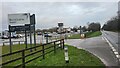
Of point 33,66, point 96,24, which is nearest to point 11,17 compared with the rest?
point 33,66

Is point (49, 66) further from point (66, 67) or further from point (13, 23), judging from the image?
point (13, 23)

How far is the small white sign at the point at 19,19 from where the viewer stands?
80.9 ft

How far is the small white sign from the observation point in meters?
24.7

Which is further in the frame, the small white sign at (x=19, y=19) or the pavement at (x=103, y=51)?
the small white sign at (x=19, y=19)

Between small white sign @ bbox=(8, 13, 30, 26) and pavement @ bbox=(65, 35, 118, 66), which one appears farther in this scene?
small white sign @ bbox=(8, 13, 30, 26)

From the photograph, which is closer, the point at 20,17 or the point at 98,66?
the point at 98,66

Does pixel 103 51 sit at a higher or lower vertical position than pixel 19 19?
lower

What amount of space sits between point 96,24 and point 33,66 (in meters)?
150

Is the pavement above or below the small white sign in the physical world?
below

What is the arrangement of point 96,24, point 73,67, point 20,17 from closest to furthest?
point 73,67, point 20,17, point 96,24

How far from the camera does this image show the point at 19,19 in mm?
24766

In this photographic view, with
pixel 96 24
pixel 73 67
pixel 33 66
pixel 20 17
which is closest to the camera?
pixel 73 67

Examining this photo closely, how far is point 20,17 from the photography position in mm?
24766

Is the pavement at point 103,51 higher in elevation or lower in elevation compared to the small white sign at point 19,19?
lower
